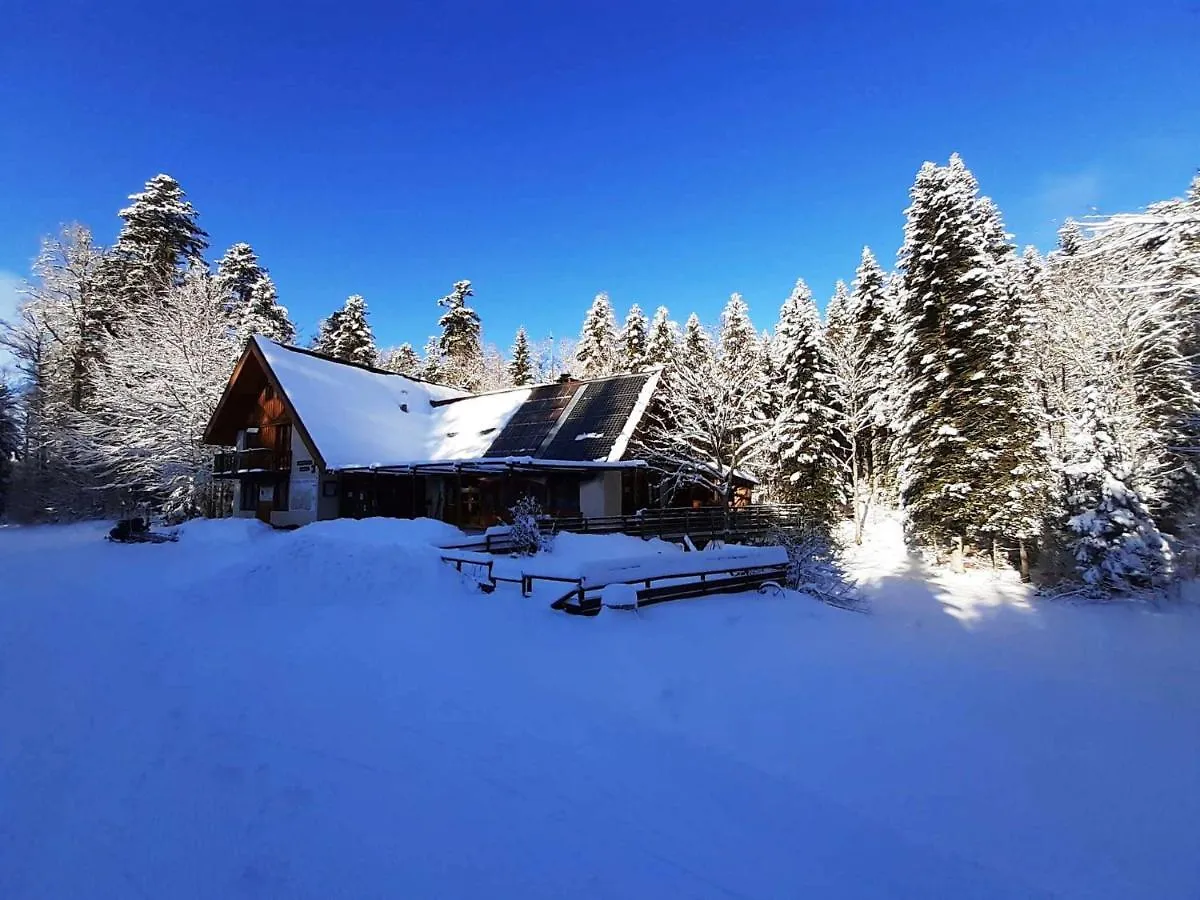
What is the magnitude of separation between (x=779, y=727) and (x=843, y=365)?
93.8 ft

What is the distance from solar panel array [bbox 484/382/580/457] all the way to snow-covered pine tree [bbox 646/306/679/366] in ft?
54.4

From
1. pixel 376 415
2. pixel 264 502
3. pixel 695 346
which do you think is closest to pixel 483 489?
pixel 376 415

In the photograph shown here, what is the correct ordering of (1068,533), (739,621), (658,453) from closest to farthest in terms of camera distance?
(739,621), (1068,533), (658,453)

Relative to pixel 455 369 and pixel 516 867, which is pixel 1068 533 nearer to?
pixel 516 867

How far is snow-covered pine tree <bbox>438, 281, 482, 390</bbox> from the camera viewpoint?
51.7 metres

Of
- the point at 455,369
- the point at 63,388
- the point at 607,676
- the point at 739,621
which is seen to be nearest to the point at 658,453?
the point at 739,621

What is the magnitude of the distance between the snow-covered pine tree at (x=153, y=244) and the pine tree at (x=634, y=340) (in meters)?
30.2

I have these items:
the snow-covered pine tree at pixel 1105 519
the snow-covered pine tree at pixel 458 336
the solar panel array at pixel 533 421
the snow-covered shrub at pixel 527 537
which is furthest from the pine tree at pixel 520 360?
the snow-covered pine tree at pixel 1105 519

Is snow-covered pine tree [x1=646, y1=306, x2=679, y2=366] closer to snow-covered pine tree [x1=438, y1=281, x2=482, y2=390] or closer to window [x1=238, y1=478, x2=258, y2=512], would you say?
snow-covered pine tree [x1=438, y1=281, x2=482, y2=390]

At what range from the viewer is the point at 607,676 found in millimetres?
7125

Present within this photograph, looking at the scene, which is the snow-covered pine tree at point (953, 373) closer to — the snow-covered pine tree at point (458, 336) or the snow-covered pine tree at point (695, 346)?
the snow-covered pine tree at point (695, 346)

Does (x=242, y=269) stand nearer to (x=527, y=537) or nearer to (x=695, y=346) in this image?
(x=695, y=346)

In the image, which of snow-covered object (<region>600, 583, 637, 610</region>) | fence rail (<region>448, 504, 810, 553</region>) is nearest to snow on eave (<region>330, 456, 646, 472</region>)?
fence rail (<region>448, 504, 810, 553</region>)

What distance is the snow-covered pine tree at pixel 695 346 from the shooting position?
29405 mm
